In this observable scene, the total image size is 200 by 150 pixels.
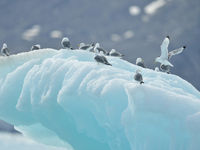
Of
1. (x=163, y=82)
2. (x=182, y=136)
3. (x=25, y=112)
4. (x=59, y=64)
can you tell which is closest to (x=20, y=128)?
(x=25, y=112)

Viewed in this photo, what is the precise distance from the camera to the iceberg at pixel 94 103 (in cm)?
995

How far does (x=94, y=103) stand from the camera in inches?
449

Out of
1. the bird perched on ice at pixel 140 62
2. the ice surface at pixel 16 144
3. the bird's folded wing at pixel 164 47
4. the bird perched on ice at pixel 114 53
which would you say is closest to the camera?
the bird's folded wing at pixel 164 47

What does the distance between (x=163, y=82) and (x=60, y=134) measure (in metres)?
3.47

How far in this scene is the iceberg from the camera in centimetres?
995

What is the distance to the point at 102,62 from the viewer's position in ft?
40.2

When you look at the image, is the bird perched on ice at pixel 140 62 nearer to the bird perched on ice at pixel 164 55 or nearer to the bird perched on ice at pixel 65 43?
the bird perched on ice at pixel 164 55

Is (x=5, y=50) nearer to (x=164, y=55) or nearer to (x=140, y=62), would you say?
(x=140, y=62)

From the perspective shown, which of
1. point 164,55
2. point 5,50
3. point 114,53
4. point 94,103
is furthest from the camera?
point 114,53

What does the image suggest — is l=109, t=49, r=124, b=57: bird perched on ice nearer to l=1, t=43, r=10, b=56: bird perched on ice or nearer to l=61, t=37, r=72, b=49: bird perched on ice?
l=61, t=37, r=72, b=49: bird perched on ice

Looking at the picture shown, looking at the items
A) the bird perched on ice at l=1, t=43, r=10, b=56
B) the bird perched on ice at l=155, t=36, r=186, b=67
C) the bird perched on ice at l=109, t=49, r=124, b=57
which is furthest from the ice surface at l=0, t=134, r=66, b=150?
the bird perched on ice at l=155, t=36, r=186, b=67

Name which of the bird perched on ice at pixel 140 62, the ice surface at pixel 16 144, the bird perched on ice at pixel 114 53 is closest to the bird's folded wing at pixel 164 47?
the bird perched on ice at pixel 140 62

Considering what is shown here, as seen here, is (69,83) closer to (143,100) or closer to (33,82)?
(33,82)

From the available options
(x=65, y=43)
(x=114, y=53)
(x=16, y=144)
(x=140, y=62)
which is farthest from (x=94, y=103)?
(x=16, y=144)
